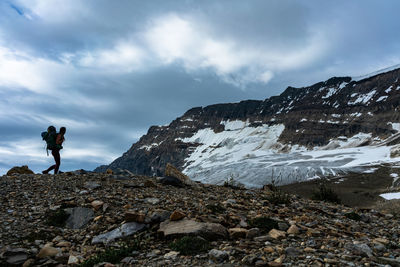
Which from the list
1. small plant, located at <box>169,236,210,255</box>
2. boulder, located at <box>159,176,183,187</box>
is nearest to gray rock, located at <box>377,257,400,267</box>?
small plant, located at <box>169,236,210,255</box>

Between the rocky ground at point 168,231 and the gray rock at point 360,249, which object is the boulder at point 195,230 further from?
the gray rock at point 360,249

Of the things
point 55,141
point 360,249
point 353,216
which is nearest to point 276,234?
point 360,249

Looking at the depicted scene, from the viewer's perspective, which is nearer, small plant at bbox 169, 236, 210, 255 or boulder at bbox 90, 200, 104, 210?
small plant at bbox 169, 236, 210, 255

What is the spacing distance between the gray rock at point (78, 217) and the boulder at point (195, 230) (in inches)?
98.1

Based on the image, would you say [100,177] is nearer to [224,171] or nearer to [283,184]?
[283,184]

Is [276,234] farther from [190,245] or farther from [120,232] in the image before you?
[120,232]

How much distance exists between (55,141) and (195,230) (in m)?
11.5

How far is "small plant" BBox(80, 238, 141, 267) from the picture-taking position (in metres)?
6.47

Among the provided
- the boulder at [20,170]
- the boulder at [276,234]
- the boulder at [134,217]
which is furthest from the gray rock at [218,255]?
the boulder at [20,170]

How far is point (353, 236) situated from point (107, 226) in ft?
22.0

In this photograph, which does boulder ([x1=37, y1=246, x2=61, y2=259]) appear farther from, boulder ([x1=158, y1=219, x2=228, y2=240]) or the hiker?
the hiker

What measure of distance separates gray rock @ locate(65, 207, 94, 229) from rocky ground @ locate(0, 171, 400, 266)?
0.09ft

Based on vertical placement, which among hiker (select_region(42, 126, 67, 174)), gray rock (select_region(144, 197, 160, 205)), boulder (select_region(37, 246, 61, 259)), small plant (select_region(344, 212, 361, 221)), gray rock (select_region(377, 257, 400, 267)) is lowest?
gray rock (select_region(377, 257, 400, 267))

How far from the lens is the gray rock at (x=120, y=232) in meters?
7.65
